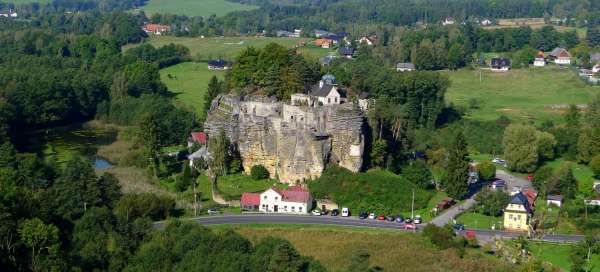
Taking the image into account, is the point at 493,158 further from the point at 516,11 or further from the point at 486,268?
the point at 516,11

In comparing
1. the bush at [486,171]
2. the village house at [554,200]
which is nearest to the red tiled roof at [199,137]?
the bush at [486,171]

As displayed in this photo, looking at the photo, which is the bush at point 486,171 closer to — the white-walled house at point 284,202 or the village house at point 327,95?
the village house at point 327,95

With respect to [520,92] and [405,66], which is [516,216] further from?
[405,66]

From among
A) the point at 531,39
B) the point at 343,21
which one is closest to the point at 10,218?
the point at 531,39

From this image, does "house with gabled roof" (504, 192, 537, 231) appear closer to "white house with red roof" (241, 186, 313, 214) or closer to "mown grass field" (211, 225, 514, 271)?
"mown grass field" (211, 225, 514, 271)

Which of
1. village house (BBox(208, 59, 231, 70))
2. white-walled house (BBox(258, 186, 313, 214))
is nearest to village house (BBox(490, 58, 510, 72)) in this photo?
village house (BBox(208, 59, 231, 70))

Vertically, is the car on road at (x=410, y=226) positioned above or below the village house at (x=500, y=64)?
below

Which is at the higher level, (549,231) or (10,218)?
(10,218)

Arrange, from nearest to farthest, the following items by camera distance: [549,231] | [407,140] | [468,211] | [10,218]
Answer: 1. [10,218]
2. [549,231]
3. [468,211]
4. [407,140]
